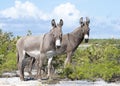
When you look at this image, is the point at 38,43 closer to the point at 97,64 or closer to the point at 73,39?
the point at 97,64

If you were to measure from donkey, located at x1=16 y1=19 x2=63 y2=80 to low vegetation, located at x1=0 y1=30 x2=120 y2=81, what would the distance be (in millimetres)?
1787

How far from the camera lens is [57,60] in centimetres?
1742

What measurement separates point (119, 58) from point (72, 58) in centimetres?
255

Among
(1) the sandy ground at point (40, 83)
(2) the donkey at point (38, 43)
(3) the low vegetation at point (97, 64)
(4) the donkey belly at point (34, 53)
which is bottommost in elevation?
(1) the sandy ground at point (40, 83)

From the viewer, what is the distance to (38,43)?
14438mm

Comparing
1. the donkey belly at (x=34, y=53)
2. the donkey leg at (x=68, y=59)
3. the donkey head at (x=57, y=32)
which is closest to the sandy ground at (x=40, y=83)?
the donkey belly at (x=34, y=53)

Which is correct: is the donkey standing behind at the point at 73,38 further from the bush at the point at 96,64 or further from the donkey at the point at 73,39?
the bush at the point at 96,64

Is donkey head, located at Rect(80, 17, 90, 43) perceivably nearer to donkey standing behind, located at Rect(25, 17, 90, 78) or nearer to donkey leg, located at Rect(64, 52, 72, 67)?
donkey standing behind, located at Rect(25, 17, 90, 78)

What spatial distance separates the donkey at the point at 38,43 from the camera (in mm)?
14016

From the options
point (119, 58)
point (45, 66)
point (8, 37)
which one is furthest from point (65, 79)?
point (8, 37)

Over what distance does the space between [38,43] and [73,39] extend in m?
3.33

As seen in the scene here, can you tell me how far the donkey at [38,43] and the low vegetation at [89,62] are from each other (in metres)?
1.79

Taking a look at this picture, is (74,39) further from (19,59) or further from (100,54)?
(19,59)

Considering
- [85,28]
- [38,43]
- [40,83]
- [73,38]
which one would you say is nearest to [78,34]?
[73,38]
